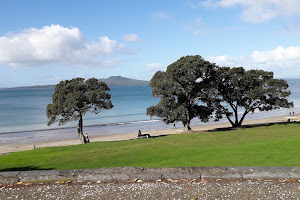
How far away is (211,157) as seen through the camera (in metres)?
13.0

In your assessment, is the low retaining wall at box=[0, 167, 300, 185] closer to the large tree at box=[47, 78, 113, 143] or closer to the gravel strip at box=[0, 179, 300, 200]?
the gravel strip at box=[0, 179, 300, 200]

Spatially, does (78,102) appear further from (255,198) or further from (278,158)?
(255,198)

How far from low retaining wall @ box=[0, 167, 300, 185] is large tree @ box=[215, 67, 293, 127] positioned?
2898 cm

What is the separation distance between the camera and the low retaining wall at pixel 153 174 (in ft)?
28.6

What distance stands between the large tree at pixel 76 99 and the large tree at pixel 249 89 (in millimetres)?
16091

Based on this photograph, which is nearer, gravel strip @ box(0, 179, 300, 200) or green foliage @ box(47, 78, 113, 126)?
gravel strip @ box(0, 179, 300, 200)

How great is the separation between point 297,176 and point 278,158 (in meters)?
3.52

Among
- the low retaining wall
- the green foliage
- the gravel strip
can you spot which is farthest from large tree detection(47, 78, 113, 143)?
the gravel strip

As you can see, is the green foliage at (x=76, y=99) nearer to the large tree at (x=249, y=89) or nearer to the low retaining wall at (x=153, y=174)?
the large tree at (x=249, y=89)

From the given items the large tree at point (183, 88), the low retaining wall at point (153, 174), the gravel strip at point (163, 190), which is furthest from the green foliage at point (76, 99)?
the gravel strip at point (163, 190)

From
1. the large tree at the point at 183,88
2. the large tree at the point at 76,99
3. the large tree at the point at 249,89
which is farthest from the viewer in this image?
the large tree at the point at 249,89

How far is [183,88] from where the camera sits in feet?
116

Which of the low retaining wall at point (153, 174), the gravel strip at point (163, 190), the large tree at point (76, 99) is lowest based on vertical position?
the gravel strip at point (163, 190)

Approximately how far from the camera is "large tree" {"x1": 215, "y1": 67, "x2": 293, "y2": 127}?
123 feet
